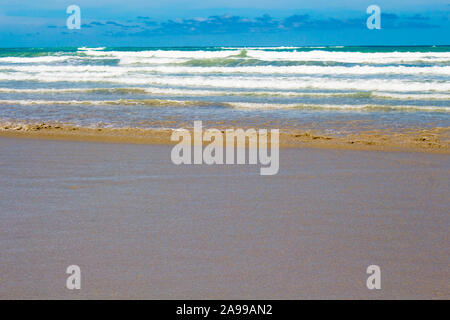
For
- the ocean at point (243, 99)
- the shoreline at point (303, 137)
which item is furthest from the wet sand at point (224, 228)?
the ocean at point (243, 99)

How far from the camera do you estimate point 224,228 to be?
14.8 ft

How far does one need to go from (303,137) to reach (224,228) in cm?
469

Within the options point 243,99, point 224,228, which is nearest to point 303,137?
point 224,228

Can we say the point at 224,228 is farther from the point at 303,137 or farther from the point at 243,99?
the point at 243,99

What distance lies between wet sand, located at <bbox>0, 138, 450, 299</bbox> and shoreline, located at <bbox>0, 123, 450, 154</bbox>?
3.26ft

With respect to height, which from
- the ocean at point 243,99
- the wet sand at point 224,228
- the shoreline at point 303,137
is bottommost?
the wet sand at point 224,228

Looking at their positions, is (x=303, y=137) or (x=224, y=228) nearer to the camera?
(x=224, y=228)

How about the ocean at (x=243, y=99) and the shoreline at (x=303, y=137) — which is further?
the ocean at (x=243, y=99)

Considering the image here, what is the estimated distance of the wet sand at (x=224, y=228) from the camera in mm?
3473

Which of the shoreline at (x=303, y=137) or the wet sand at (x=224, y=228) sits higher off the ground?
the shoreline at (x=303, y=137)

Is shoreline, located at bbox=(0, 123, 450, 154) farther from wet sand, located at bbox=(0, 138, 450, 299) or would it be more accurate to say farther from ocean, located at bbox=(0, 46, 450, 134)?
wet sand, located at bbox=(0, 138, 450, 299)

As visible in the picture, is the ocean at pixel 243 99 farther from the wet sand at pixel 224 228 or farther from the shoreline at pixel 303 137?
the wet sand at pixel 224 228

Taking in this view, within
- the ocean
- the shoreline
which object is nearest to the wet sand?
the shoreline

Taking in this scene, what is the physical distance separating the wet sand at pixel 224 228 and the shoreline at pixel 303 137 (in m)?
0.99
